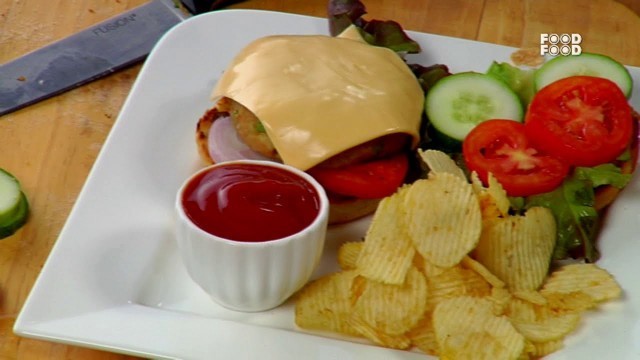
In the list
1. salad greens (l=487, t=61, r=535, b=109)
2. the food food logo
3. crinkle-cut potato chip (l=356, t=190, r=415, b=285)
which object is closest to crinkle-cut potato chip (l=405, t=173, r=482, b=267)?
crinkle-cut potato chip (l=356, t=190, r=415, b=285)

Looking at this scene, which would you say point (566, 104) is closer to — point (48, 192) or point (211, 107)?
point (211, 107)

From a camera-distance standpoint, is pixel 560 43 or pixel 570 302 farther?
pixel 560 43

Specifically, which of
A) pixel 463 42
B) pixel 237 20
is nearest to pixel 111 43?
pixel 237 20

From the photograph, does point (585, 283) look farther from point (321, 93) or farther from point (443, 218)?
point (321, 93)

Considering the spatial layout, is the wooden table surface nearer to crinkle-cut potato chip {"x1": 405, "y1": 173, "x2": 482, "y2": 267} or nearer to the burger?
the burger

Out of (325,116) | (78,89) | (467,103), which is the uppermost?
(325,116)

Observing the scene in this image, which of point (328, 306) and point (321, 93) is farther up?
point (321, 93)

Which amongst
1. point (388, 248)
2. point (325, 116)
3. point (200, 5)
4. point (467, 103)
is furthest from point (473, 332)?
point (200, 5)

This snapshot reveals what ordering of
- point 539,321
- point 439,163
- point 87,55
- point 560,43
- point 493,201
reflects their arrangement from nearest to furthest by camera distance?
point 539,321 < point 493,201 < point 439,163 < point 87,55 < point 560,43
